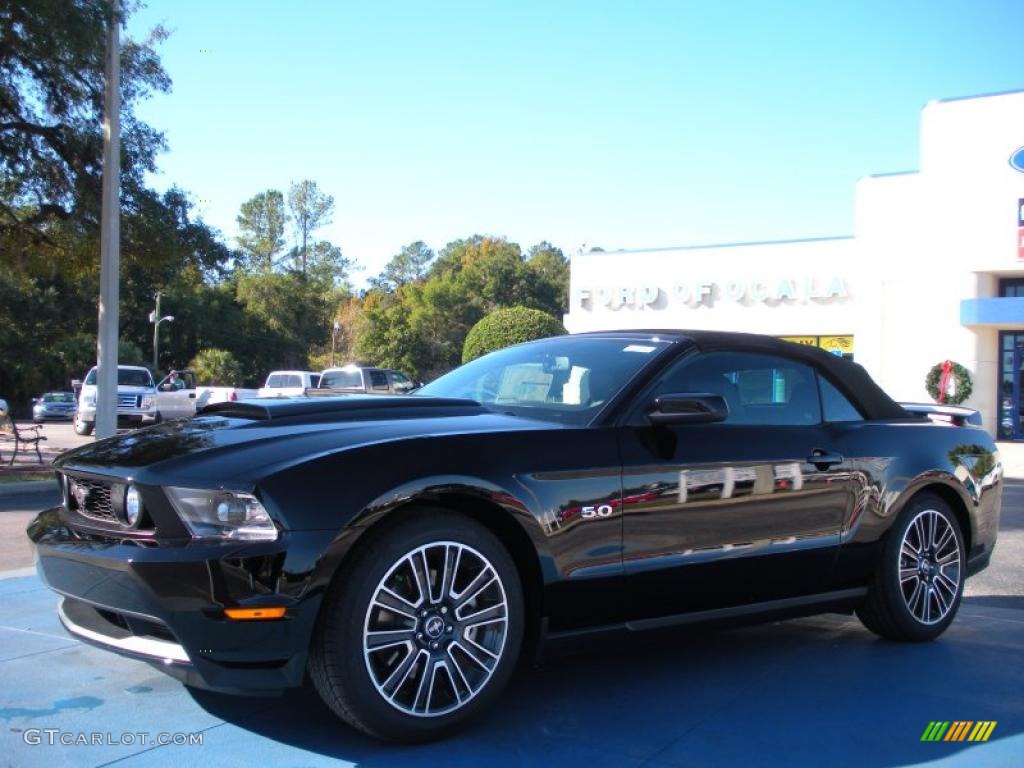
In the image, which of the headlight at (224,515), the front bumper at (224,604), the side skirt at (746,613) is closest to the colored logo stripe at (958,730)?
the side skirt at (746,613)

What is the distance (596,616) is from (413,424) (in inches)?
40.6

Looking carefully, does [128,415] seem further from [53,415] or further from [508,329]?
[53,415]

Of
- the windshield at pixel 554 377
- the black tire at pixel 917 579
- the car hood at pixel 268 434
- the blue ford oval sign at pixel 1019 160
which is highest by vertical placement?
the blue ford oval sign at pixel 1019 160

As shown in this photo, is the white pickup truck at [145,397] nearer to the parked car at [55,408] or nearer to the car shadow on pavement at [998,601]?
the parked car at [55,408]

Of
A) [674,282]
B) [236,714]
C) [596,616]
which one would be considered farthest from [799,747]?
[674,282]

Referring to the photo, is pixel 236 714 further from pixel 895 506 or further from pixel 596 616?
pixel 895 506

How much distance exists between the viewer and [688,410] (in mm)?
3984

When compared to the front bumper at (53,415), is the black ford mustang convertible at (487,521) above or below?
above

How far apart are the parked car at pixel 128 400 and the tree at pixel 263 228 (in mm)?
49914

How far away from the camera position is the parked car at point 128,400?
25.0 m

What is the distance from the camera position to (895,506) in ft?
15.9

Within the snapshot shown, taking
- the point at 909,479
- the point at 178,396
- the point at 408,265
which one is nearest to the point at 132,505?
the point at 909,479

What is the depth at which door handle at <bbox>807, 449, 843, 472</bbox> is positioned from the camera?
4.51m

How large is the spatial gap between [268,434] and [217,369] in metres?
50.9
